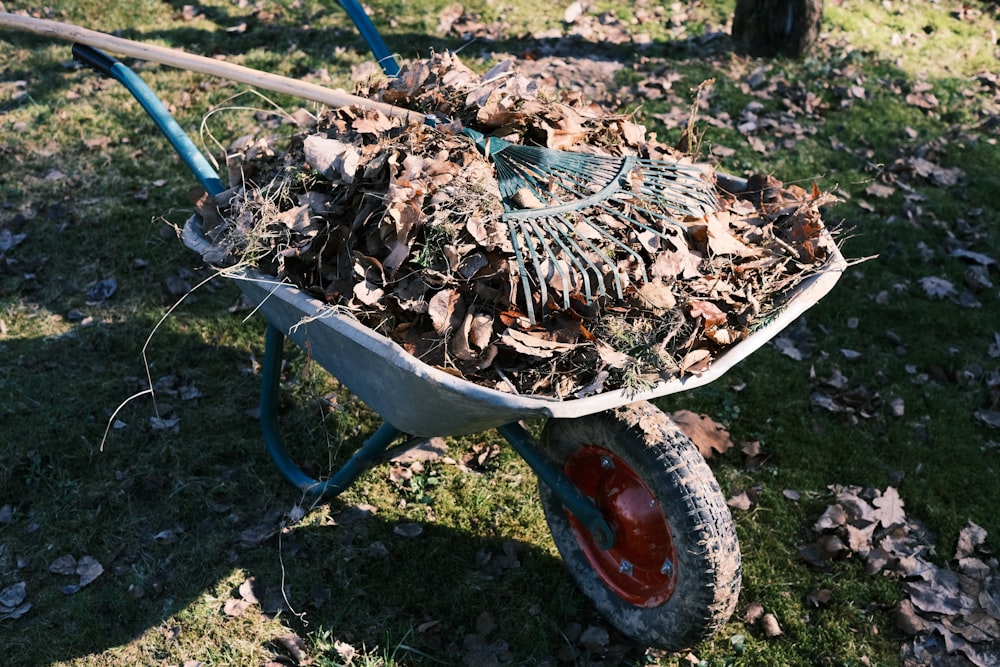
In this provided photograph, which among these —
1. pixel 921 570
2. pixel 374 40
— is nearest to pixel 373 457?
pixel 374 40

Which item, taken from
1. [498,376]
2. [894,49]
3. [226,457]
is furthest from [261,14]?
[498,376]

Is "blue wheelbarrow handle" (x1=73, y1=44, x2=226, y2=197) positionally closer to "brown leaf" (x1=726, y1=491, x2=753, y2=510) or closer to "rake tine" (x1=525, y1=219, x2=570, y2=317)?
"rake tine" (x1=525, y1=219, x2=570, y2=317)

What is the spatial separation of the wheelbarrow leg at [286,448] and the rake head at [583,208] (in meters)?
0.74

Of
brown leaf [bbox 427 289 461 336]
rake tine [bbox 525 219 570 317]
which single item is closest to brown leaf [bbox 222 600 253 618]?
brown leaf [bbox 427 289 461 336]

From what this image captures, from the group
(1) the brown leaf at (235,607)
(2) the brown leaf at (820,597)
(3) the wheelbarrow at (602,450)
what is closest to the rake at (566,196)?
(3) the wheelbarrow at (602,450)

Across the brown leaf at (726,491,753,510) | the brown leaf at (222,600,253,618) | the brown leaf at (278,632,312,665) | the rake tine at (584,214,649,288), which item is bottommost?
the brown leaf at (726,491,753,510)

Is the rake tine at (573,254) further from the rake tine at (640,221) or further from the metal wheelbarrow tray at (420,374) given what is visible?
the metal wheelbarrow tray at (420,374)

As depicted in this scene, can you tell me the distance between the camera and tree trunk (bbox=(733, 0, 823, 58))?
19.1ft

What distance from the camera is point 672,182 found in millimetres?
2531

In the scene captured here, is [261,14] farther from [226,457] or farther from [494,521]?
[494,521]

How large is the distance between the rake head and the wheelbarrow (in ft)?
1.04

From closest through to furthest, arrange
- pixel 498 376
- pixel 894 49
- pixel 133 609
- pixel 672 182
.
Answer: pixel 498 376
pixel 672 182
pixel 133 609
pixel 894 49

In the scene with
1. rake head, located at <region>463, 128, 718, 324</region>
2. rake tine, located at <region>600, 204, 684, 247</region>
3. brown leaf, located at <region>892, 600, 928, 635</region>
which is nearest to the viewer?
rake head, located at <region>463, 128, 718, 324</region>

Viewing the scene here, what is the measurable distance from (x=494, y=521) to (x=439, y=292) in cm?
126
